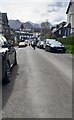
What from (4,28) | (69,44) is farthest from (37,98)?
(4,28)

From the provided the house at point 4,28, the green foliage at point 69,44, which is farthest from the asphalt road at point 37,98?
the house at point 4,28

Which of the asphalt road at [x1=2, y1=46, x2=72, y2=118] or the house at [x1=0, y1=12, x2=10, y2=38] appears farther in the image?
the house at [x1=0, y1=12, x2=10, y2=38]

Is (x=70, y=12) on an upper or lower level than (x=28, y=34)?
upper

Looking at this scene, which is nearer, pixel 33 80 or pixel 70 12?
pixel 33 80

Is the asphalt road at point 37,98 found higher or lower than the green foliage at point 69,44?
higher

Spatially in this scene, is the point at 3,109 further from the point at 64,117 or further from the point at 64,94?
the point at 64,94

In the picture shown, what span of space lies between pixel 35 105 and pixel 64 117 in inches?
43.4

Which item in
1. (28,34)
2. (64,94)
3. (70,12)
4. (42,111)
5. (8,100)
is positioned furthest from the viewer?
(28,34)

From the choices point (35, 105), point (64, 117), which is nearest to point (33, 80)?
point (35, 105)

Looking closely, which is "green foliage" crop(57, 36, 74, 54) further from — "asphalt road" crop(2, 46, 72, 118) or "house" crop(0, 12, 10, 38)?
"asphalt road" crop(2, 46, 72, 118)

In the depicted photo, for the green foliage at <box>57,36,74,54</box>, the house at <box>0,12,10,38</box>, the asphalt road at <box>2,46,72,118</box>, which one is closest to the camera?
the asphalt road at <box>2,46,72,118</box>

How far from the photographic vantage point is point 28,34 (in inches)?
4870

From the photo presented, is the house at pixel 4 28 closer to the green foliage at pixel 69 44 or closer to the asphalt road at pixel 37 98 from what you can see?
the green foliage at pixel 69 44

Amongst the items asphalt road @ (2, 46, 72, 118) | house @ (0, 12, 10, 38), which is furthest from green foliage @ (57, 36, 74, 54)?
asphalt road @ (2, 46, 72, 118)
